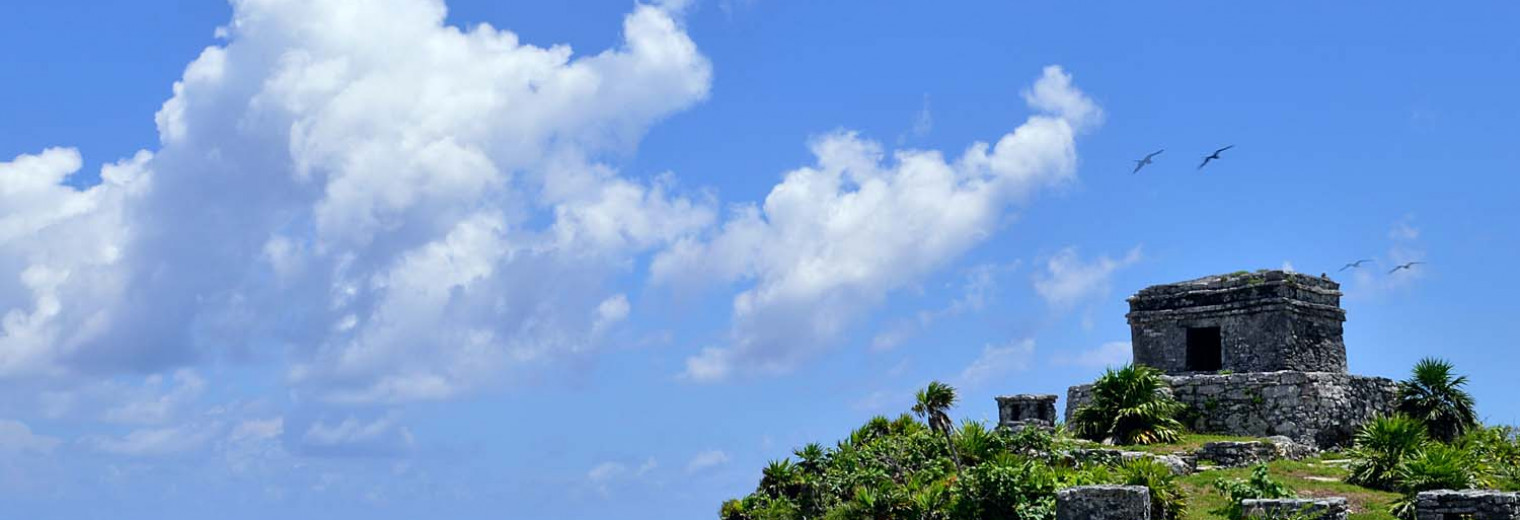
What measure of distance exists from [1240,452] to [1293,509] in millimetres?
7157

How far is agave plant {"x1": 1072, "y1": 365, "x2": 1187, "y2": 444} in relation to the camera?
2920cm

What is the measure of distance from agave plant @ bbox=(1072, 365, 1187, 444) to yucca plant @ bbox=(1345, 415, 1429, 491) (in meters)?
3.80

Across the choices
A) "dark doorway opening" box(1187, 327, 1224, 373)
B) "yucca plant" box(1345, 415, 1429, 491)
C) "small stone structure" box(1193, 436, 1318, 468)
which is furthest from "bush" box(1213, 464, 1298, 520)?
"dark doorway opening" box(1187, 327, 1224, 373)

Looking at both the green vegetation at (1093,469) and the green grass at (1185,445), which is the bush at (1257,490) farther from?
the green grass at (1185,445)

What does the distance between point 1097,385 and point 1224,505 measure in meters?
8.00

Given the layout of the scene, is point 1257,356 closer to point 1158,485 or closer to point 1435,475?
point 1435,475

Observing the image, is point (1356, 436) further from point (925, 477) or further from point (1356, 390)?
point (925, 477)

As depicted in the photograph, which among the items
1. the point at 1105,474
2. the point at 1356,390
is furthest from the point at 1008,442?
the point at 1356,390

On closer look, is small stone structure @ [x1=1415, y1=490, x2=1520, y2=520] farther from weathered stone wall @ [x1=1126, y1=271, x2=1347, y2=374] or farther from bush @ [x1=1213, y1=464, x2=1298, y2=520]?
weathered stone wall @ [x1=1126, y1=271, x2=1347, y2=374]

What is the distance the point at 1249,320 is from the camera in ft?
105

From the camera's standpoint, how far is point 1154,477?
2283 centimetres

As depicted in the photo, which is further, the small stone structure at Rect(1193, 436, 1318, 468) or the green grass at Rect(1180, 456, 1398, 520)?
the small stone structure at Rect(1193, 436, 1318, 468)

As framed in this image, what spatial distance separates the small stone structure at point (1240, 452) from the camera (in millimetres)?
26750

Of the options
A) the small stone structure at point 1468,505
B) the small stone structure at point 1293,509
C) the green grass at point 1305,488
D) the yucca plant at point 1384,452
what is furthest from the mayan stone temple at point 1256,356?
the small stone structure at point 1293,509
